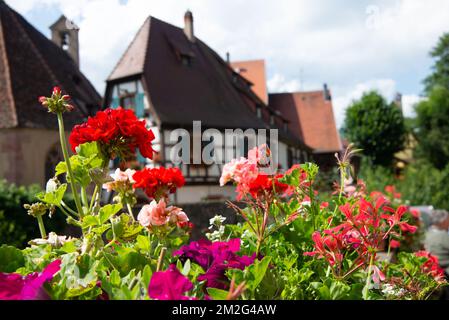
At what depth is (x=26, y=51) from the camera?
715 inches

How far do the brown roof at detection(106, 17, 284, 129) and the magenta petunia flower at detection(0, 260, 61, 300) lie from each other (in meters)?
15.1

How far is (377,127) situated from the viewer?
30.7m

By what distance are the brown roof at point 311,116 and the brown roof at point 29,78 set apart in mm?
11939

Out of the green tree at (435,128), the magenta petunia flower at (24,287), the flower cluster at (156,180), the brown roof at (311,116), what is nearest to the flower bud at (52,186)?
the flower cluster at (156,180)

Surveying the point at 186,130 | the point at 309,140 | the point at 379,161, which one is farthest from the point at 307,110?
the point at 186,130

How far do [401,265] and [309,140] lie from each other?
27.1 m

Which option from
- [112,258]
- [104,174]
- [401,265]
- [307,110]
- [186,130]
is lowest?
[401,265]

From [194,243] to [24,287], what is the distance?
0.46 meters

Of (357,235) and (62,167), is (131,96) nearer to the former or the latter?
(62,167)

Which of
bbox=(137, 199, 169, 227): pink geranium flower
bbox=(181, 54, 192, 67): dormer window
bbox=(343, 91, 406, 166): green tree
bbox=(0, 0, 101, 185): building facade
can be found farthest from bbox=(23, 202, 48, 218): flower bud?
bbox=(343, 91, 406, 166): green tree

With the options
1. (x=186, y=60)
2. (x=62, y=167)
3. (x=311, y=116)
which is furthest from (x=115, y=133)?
(x=311, y=116)

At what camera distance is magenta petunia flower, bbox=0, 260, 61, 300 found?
0.75 metres
